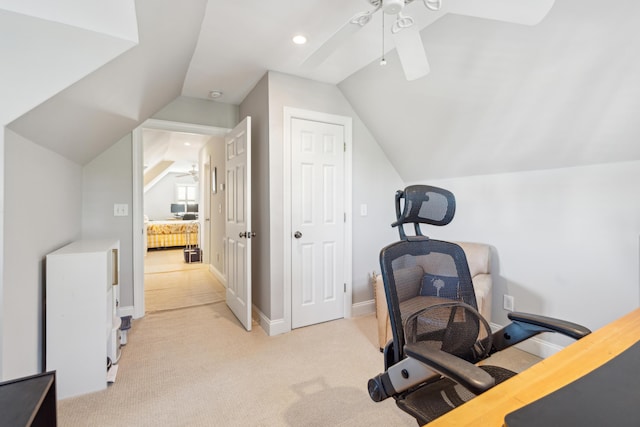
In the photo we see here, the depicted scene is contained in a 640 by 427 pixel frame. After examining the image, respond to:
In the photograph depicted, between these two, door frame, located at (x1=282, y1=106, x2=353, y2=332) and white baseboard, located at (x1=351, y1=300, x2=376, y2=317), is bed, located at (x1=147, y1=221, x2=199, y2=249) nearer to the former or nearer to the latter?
door frame, located at (x1=282, y1=106, x2=353, y2=332)

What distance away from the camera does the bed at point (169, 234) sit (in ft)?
24.5

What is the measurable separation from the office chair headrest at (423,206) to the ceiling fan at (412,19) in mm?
774

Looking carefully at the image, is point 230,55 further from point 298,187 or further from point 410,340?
point 410,340

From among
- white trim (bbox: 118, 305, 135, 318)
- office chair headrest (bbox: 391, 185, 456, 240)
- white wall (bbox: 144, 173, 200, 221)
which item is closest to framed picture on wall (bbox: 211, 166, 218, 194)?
white trim (bbox: 118, 305, 135, 318)

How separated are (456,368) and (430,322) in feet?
1.09

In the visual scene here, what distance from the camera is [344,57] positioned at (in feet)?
8.18

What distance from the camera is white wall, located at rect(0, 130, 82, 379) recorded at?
1.43m

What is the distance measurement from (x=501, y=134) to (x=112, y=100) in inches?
112

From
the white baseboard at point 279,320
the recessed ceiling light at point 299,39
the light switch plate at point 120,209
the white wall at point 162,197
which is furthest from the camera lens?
the white wall at point 162,197

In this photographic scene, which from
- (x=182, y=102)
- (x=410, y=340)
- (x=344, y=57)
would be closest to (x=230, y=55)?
(x=344, y=57)

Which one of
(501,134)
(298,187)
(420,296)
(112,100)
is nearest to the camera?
(420,296)

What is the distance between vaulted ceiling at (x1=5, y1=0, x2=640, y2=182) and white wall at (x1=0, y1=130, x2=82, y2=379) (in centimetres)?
14

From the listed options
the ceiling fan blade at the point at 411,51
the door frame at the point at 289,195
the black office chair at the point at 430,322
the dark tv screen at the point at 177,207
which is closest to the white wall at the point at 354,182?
the door frame at the point at 289,195

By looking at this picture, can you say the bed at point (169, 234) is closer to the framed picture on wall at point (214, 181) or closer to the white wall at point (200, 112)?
the framed picture on wall at point (214, 181)
